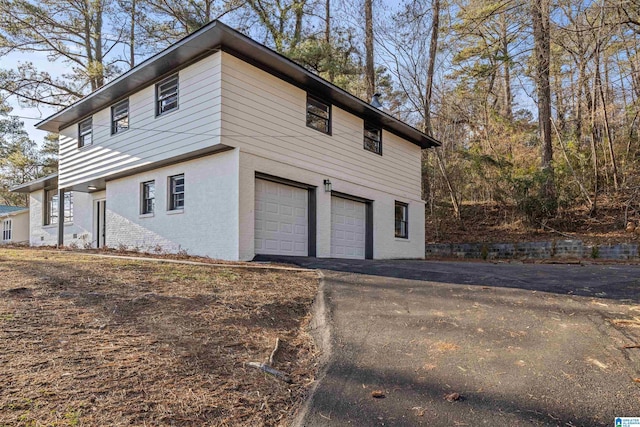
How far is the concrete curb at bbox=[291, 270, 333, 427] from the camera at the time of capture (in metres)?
2.55

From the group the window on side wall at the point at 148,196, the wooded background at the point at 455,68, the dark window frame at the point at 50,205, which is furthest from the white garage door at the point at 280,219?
the dark window frame at the point at 50,205

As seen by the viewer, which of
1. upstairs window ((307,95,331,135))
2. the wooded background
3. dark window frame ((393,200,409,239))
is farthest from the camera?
dark window frame ((393,200,409,239))

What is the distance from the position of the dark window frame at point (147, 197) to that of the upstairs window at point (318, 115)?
434 centimetres

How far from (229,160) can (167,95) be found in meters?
2.71

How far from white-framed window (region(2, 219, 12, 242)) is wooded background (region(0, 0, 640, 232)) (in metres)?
5.76

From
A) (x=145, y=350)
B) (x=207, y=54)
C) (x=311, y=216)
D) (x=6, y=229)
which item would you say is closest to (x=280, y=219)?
(x=311, y=216)

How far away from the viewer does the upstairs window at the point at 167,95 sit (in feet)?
31.0

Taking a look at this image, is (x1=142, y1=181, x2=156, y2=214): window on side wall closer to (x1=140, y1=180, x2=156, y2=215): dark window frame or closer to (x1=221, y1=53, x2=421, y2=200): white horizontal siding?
(x1=140, y1=180, x2=156, y2=215): dark window frame

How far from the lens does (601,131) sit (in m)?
15.4

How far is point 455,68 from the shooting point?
16812 millimetres

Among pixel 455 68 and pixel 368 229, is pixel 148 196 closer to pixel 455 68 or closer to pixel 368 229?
pixel 368 229

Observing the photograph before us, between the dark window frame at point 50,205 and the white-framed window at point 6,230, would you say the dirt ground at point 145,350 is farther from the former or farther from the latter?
the white-framed window at point 6,230

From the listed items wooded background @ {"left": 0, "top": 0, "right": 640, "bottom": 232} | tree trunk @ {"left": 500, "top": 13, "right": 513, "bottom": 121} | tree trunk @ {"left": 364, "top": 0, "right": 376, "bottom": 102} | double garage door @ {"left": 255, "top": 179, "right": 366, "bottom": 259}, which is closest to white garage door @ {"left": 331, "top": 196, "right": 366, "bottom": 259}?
double garage door @ {"left": 255, "top": 179, "right": 366, "bottom": 259}

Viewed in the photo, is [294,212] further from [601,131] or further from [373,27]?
[601,131]
